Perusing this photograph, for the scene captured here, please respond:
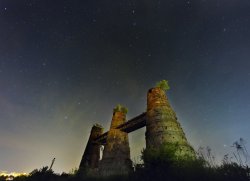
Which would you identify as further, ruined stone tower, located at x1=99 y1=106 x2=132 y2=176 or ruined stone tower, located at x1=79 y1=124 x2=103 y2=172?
ruined stone tower, located at x1=79 y1=124 x2=103 y2=172

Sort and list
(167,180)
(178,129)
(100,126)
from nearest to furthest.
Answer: (167,180)
(178,129)
(100,126)

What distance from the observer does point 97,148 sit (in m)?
36.8

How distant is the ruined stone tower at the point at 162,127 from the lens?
19.1 metres

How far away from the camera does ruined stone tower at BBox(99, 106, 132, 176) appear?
78.9ft

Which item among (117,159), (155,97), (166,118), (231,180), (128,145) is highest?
(155,97)

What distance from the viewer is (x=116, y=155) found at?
25859 mm

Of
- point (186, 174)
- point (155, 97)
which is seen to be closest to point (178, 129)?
point (155, 97)

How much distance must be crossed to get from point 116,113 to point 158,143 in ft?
50.5

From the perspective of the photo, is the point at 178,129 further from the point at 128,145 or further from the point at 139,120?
the point at 128,145

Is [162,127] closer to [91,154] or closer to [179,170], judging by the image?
[179,170]

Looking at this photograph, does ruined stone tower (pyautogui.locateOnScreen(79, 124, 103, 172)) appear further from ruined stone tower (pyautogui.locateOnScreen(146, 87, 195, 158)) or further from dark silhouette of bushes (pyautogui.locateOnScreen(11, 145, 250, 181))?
A: dark silhouette of bushes (pyautogui.locateOnScreen(11, 145, 250, 181))

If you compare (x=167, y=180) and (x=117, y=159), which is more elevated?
(x=117, y=159)

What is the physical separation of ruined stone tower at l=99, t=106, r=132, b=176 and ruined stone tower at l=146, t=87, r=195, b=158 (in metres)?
5.82

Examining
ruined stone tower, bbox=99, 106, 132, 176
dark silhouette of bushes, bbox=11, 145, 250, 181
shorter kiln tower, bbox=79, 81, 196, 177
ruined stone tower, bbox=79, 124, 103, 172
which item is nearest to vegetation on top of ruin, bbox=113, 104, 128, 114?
shorter kiln tower, bbox=79, 81, 196, 177
